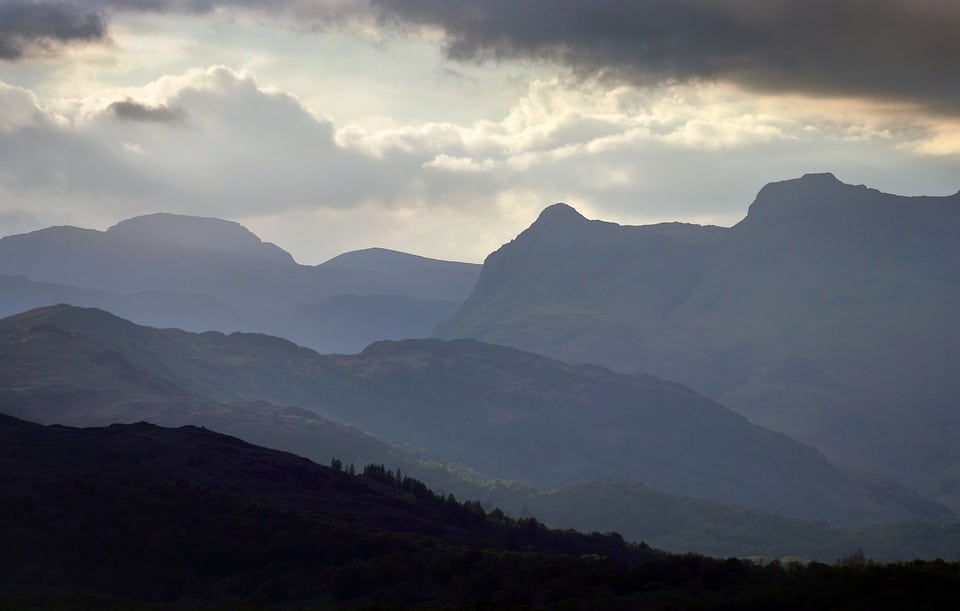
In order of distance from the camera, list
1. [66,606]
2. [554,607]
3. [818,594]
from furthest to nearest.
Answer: [66,606]
[554,607]
[818,594]

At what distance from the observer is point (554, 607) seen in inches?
7170

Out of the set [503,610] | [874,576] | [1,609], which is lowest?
[1,609]

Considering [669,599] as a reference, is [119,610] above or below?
below

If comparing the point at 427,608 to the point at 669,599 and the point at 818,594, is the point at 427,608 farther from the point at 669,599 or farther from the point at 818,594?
the point at 818,594

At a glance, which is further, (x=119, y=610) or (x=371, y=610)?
(x=119, y=610)

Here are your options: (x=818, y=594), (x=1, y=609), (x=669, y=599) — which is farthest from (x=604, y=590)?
(x=1, y=609)

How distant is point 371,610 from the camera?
184500mm

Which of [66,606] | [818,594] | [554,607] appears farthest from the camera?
[66,606]

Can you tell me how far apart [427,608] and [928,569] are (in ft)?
219

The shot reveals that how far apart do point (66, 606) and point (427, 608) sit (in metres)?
53.0

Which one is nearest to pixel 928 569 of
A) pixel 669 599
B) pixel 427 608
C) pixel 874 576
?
pixel 874 576

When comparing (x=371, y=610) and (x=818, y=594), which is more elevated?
(x=818, y=594)

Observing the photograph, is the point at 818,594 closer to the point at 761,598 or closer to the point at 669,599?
the point at 761,598

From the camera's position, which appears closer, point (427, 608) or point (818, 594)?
point (818, 594)
